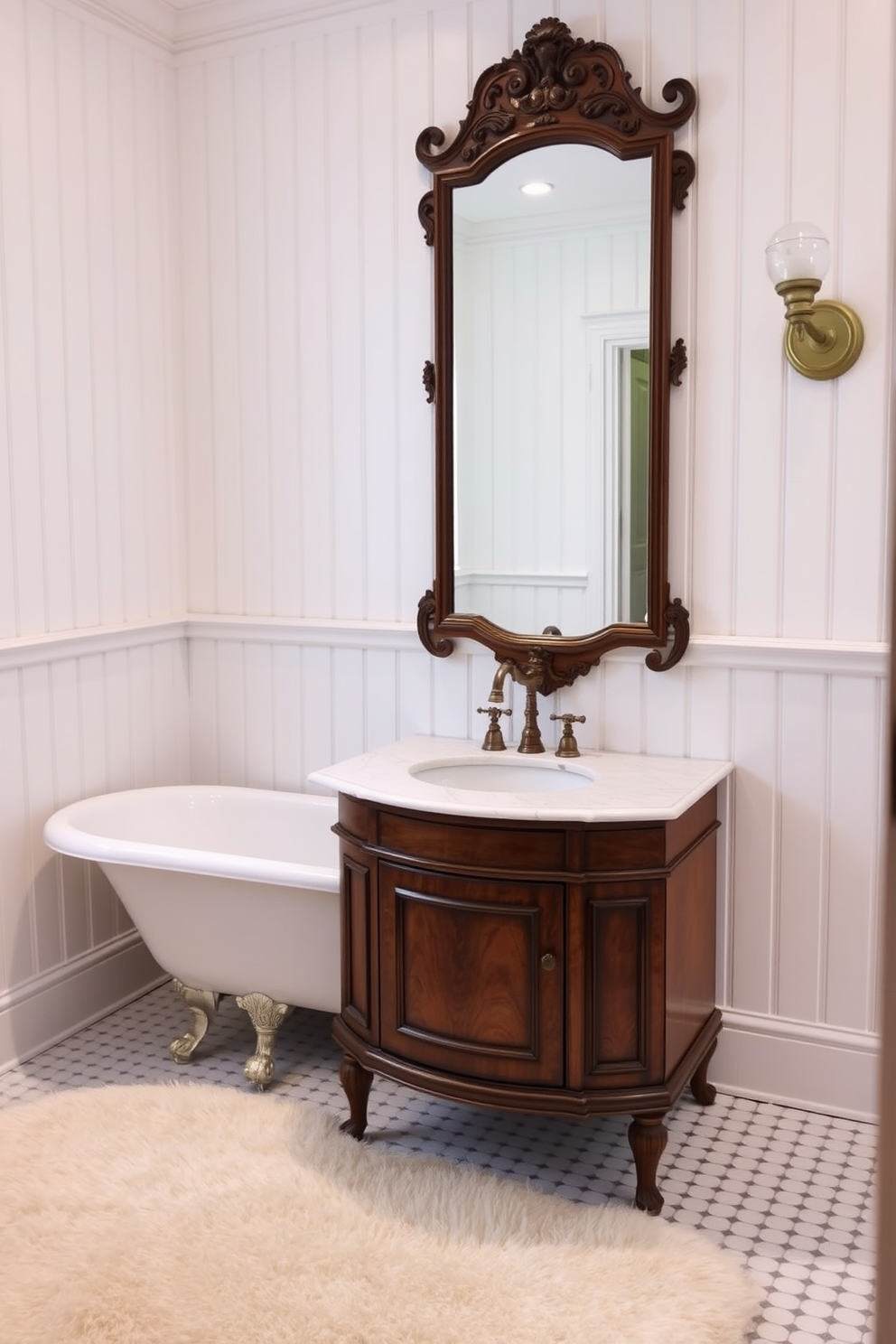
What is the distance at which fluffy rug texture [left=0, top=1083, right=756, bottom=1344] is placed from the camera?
6.27 ft

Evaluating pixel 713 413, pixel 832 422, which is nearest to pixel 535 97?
pixel 713 413

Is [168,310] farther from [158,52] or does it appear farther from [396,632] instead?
[396,632]

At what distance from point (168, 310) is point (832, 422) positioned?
186 cm

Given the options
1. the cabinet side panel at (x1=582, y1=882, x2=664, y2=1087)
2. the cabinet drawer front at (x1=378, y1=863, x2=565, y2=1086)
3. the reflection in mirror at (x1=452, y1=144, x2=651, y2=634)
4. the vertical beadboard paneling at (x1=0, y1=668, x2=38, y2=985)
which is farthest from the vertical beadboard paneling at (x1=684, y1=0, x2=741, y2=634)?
the vertical beadboard paneling at (x1=0, y1=668, x2=38, y2=985)

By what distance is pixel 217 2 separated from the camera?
3.18 meters

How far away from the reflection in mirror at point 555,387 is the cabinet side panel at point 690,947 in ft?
1.98

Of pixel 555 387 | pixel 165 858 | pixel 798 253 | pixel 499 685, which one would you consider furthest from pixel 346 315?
pixel 165 858

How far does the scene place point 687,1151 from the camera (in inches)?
98.2

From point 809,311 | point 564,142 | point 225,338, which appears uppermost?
point 564,142

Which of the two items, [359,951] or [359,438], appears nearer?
[359,951]

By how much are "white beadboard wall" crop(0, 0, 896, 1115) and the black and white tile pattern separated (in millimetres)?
186

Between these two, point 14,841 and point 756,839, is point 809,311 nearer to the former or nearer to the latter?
point 756,839

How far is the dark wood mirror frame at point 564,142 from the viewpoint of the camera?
2627mm

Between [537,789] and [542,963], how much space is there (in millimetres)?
598
